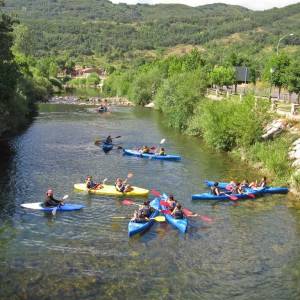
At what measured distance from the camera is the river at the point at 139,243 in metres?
20.1

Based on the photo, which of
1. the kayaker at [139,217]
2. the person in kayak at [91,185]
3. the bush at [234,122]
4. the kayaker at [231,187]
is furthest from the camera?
the bush at [234,122]

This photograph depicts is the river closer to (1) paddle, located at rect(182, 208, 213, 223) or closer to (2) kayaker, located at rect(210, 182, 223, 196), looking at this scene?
(1) paddle, located at rect(182, 208, 213, 223)

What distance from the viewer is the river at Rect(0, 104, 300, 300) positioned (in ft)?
66.1

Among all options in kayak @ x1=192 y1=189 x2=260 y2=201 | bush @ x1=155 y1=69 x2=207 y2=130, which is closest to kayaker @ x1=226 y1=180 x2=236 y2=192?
kayak @ x1=192 y1=189 x2=260 y2=201

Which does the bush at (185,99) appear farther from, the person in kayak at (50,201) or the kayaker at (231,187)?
the person in kayak at (50,201)

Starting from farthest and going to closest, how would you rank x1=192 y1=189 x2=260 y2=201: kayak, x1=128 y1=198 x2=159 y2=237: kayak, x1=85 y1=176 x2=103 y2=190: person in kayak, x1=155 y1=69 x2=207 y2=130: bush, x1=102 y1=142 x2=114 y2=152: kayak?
x1=155 y1=69 x2=207 y2=130: bush, x1=102 y1=142 x2=114 y2=152: kayak, x1=85 y1=176 x2=103 y2=190: person in kayak, x1=192 y1=189 x2=260 y2=201: kayak, x1=128 y1=198 x2=159 y2=237: kayak

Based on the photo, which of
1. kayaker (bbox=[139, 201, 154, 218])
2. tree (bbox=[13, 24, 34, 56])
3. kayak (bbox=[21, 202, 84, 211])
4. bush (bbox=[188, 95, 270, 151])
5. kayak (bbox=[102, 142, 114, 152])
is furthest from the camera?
tree (bbox=[13, 24, 34, 56])

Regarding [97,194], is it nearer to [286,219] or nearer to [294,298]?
[286,219]

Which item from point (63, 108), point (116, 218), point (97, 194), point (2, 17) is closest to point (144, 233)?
point (116, 218)

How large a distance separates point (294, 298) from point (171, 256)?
20.1 feet

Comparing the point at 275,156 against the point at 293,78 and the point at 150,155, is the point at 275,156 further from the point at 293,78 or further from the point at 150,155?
the point at 293,78

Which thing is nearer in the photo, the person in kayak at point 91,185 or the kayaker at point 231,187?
the person in kayak at point 91,185

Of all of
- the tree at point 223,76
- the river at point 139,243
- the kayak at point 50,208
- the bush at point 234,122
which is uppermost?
the tree at point 223,76

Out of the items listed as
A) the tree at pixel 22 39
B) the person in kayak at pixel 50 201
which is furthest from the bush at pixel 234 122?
the tree at pixel 22 39
